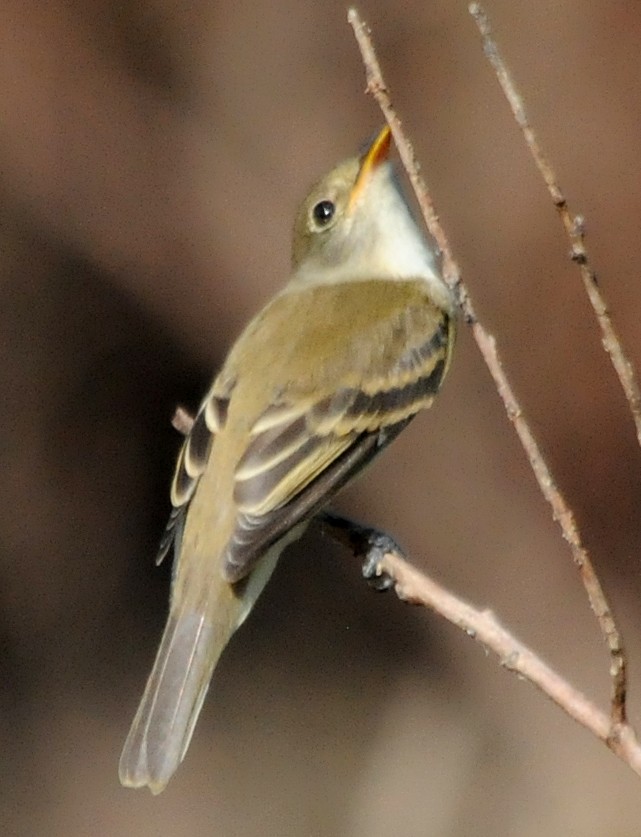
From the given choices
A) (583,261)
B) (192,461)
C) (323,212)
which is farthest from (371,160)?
(583,261)

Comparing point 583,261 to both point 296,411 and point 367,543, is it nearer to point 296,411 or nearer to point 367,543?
point 296,411

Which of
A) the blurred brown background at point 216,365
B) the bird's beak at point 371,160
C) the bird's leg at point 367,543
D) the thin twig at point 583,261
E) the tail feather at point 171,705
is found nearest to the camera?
the thin twig at point 583,261

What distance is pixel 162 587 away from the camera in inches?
239

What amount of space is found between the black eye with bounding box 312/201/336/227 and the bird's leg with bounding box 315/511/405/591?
0.71 meters

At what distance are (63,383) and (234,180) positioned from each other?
1.01 metres

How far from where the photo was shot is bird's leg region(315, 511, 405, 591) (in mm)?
3324

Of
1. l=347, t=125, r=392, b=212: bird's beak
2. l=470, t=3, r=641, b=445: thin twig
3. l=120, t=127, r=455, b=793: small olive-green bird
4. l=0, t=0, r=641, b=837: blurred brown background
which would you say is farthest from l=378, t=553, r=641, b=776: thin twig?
l=0, t=0, r=641, b=837: blurred brown background

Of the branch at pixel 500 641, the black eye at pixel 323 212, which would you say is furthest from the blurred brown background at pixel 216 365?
the branch at pixel 500 641

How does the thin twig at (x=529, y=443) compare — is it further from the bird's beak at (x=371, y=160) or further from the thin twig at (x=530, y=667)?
the bird's beak at (x=371, y=160)

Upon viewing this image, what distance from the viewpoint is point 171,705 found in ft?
10.1

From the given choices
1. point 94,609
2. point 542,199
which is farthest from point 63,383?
point 542,199

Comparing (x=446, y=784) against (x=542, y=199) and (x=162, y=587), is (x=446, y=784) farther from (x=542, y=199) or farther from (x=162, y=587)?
(x=542, y=199)

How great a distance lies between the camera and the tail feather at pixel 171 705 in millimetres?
3027

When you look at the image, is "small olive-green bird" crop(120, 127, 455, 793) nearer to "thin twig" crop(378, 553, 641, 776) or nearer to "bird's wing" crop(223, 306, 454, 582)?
"bird's wing" crop(223, 306, 454, 582)
